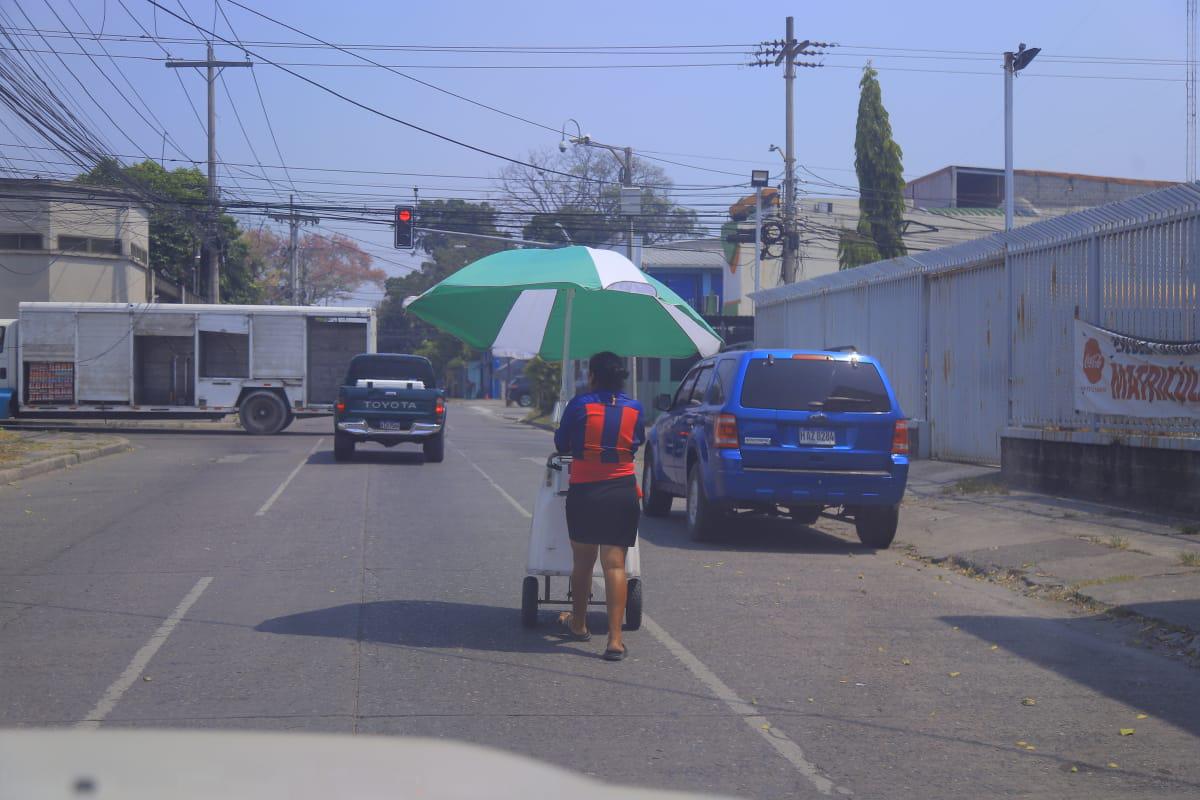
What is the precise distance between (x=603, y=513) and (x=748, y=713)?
1.73 m

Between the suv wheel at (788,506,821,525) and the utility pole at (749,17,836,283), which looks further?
the utility pole at (749,17,836,283)

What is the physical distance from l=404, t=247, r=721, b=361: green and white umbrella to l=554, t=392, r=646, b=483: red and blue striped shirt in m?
1.06

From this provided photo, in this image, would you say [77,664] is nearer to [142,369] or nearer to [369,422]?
[369,422]

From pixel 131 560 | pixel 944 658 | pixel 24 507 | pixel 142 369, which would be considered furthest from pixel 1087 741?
pixel 142 369

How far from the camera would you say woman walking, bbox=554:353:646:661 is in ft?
23.8

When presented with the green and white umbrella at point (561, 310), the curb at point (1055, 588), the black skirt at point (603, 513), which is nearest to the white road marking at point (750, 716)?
the black skirt at point (603, 513)

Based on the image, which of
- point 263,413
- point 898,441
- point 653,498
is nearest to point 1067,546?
point 898,441

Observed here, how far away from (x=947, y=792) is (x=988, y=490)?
10662 millimetres

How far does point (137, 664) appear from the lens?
6578 millimetres

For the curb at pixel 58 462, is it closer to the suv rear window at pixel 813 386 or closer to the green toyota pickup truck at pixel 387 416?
the green toyota pickup truck at pixel 387 416

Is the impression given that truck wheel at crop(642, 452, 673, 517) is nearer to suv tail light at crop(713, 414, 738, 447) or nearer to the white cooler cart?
suv tail light at crop(713, 414, 738, 447)

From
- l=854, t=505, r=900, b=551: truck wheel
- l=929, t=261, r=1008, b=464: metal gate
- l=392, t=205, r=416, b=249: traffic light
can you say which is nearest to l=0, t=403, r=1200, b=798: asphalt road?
l=854, t=505, r=900, b=551: truck wheel

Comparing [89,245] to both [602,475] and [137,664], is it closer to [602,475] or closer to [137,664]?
[137,664]

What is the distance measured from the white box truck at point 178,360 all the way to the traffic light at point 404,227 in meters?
2.07
